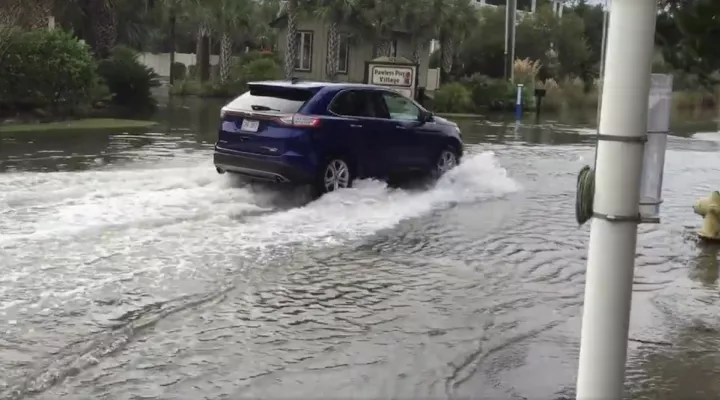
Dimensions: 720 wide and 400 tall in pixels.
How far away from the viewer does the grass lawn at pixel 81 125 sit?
21.6m

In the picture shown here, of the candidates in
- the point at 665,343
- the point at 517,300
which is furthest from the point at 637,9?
the point at 517,300

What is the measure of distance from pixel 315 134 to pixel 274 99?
0.80 meters

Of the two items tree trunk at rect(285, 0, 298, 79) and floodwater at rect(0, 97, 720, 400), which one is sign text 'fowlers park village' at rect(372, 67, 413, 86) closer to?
floodwater at rect(0, 97, 720, 400)

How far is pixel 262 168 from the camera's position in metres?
12.2

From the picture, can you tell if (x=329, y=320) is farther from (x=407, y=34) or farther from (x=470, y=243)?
(x=407, y=34)

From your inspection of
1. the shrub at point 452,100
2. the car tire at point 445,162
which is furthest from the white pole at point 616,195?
the shrub at point 452,100

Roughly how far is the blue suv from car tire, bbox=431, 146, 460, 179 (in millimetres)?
928

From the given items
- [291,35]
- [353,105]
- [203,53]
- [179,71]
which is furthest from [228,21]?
[353,105]

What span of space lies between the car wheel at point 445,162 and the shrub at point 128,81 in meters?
16.1

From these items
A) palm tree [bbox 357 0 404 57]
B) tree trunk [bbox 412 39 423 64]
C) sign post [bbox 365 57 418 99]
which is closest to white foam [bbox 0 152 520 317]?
sign post [bbox 365 57 418 99]

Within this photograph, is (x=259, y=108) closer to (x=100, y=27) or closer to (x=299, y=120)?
(x=299, y=120)

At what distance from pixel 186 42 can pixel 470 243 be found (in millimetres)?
63171

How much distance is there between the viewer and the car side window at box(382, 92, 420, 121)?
13547 mm

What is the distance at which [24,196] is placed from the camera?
1174 cm
